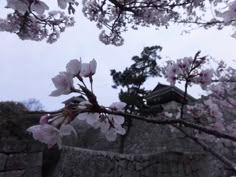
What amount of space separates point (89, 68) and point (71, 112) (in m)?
0.18

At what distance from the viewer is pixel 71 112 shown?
2.43 ft

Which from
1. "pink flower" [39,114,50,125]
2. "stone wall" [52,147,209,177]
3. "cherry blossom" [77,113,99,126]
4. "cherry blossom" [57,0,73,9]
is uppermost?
"cherry blossom" [57,0,73,9]

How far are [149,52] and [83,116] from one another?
327 inches

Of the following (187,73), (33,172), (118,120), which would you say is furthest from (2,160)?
(118,120)

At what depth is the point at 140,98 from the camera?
289 inches

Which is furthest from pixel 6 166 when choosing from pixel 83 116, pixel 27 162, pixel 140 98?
pixel 140 98

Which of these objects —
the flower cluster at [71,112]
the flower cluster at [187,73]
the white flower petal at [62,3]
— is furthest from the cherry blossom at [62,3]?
the flower cluster at [187,73]

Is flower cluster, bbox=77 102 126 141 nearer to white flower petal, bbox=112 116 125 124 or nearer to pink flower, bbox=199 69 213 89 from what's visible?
white flower petal, bbox=112 116 125 124

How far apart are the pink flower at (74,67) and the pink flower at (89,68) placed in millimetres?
34

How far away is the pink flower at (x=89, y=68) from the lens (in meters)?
0.87

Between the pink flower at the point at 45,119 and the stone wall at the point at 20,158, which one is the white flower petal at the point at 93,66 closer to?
the pink flower at the point at 45,119

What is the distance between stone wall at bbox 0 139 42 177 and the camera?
2.51m

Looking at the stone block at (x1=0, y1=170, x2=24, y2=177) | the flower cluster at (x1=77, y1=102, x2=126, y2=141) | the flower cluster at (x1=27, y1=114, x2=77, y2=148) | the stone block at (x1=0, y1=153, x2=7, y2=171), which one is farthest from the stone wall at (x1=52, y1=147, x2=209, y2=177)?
the flower cluster at (x1=27, y1=114, x2=77, y2=148)


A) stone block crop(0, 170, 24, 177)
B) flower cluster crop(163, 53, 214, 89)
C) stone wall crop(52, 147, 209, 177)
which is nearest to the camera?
flower cluster crop(163, 53, 214, 89)
